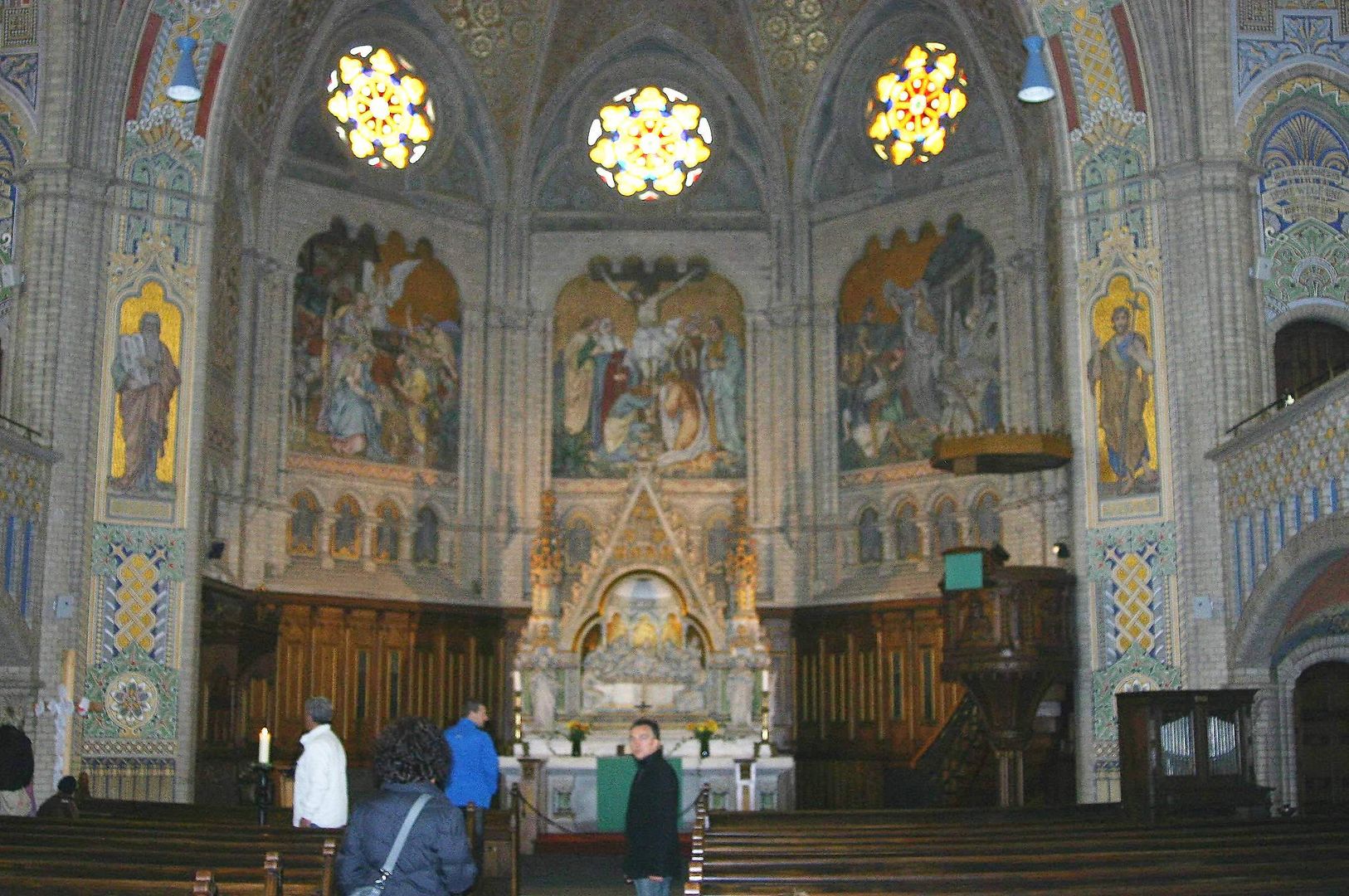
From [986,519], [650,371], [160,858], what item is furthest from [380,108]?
[160,858]

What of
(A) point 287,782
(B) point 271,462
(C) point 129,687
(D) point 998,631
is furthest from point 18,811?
(D) point 998,631

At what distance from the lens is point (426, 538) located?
92.7 feet

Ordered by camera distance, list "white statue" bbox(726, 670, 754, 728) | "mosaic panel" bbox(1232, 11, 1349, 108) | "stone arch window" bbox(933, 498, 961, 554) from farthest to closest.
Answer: "stone arch window" bbox(933, 498, 961, 554) → "white statue" bbox(726, 670, 754, 728) → "mosaic panel" bbox(1232, 11, 1349, 108)

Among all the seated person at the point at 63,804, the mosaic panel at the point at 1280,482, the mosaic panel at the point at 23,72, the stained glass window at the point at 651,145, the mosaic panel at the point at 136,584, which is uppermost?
the stained glass window at the point at 651,145

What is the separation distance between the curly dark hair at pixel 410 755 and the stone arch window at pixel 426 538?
69.0ft

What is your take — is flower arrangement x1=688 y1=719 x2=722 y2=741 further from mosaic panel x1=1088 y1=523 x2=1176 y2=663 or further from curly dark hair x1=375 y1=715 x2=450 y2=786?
curly dark hair x1=375 y1=715 x2=450 y2=786

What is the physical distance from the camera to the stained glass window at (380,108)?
93.0 feet

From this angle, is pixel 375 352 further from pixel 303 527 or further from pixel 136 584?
pixel 136 584

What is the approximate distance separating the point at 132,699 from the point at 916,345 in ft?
44.2

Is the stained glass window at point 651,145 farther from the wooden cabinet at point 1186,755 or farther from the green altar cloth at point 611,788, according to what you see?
the wooden cabinet at point 1186,755

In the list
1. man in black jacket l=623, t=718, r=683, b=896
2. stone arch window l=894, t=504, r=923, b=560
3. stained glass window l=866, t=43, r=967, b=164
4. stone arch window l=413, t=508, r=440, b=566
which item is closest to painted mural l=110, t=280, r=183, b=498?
stone arch window l=413, t=508, r=440, b=566

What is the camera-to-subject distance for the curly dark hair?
7.18 m

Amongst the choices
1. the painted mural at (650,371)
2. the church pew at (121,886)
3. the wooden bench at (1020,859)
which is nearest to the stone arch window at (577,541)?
the painted mural at (650,371)

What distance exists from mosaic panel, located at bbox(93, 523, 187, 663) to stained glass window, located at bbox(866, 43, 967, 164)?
1358cm
